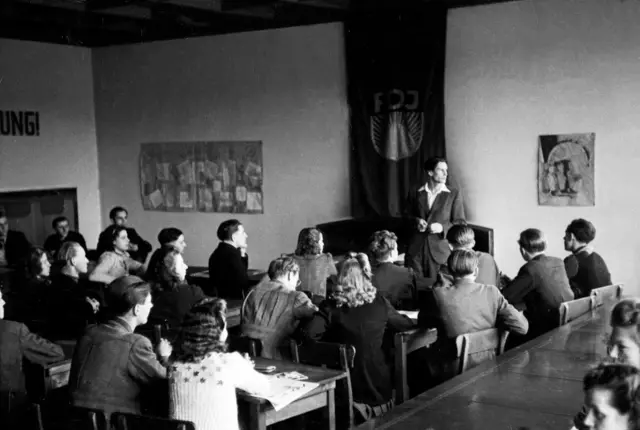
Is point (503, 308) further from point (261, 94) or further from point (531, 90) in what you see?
point (261, 94)

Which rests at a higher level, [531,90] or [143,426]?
[531,90]

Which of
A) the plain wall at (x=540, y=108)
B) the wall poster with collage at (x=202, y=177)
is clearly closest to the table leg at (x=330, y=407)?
the plain wall at (x=540, y=108)

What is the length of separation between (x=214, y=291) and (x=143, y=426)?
162 inches

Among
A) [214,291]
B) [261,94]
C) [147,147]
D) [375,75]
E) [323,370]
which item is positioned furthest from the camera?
[147,147]

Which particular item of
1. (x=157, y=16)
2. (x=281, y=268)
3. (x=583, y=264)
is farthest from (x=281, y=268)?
(x=157, y=16)

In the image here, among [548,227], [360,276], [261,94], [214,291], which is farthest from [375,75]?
[360,276]

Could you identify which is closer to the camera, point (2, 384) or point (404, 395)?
point (2, 384)

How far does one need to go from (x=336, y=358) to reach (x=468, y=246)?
6.72 feet

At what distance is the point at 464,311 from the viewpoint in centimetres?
508

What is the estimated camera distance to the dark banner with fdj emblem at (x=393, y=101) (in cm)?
973

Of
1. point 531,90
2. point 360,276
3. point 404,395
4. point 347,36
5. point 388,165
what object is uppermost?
point 347,36

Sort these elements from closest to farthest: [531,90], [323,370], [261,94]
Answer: [323,370], [531,90], [261,94]

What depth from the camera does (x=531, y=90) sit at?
918 centimetres

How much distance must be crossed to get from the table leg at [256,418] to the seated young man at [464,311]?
1491 millimetres
